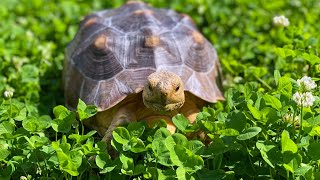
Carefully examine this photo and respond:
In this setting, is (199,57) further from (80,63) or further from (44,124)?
(44,124)

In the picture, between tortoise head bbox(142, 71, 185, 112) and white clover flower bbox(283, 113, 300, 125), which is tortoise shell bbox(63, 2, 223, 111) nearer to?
tortoise head bbox(142, 71, 185, 112)

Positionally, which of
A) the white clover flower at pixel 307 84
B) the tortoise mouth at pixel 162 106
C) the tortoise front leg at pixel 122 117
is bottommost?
the tortoise front leg at pixel 122 117

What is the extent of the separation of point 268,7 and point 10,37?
7.07 feet

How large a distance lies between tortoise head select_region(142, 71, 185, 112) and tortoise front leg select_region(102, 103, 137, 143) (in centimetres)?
26

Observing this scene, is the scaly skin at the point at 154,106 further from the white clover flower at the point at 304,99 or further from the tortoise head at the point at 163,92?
the white clover flower at the point at 304,99

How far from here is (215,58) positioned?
4047mm

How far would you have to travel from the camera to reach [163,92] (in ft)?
10.1

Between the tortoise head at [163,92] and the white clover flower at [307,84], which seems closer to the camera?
the white clover flower at [307,84]

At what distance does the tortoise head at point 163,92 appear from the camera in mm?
3088

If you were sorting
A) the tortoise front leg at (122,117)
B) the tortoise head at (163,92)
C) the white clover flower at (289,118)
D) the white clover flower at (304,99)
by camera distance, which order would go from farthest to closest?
the tortoise front leg at (122,117)
the tortoise head at (163,92)
the white clover flower at (289,118)
the white clover flower at (304,99)

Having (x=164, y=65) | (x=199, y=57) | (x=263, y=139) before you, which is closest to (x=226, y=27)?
(x=199, y=57)

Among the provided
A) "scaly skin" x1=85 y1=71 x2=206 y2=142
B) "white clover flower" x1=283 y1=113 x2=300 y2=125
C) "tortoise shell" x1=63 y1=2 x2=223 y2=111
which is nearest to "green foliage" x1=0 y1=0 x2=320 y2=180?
"white clover flower" x1=283 y1=113 x2=300 y2=125

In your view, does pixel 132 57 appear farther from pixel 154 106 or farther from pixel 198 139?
pixel 198 139

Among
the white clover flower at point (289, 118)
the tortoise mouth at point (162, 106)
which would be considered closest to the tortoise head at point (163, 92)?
the tortoise mouth at point (162, 106)
